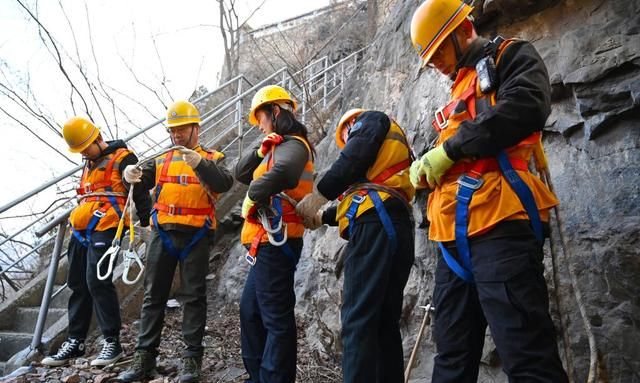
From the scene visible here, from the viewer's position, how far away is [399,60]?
5.71 m

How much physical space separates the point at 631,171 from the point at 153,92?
32.7ft

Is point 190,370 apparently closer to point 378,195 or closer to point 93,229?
point 93,229

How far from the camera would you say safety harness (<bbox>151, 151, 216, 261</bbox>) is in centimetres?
346

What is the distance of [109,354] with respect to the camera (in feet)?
12.0

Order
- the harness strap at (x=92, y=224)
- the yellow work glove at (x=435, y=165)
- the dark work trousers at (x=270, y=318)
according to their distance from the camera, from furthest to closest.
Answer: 1. the harness strap at (x=92, y=224)
2. the dark work trousers at (x=270, y=318)
3. the yellow work glove at (x=435, y=165)

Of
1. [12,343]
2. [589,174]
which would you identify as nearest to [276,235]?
[589,174]

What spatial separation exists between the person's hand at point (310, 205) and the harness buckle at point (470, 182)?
3.20 ft

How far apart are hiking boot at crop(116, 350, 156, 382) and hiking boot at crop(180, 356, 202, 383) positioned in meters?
0.29

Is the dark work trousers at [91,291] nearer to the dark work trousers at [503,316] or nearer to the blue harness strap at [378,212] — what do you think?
the blue harness strap at [378,212]

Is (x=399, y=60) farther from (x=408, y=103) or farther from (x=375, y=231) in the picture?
(x=375, y=231)

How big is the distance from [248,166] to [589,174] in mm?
2309

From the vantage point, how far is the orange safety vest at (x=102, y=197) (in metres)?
3.91

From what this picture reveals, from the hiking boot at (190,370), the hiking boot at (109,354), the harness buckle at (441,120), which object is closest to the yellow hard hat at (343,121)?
the harness buckle at (441,120)

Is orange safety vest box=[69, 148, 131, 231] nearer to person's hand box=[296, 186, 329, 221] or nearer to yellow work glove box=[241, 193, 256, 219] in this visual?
yellow work glove box=[241, 193, 256, 219]
